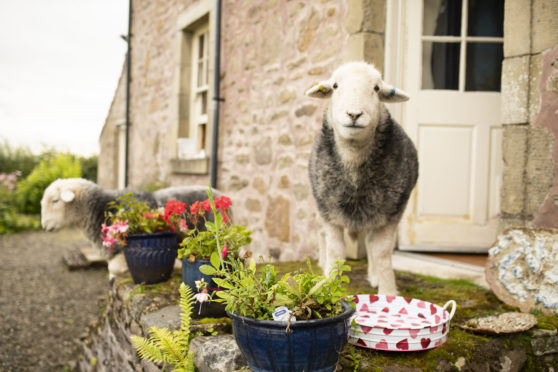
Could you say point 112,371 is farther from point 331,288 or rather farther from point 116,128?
point 116,128

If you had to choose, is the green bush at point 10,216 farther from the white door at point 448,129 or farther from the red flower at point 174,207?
→ the white door at point 448,129

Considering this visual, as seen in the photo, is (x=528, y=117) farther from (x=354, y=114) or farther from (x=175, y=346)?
(x=175, y=346)

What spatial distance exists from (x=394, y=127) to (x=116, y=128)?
355 inches

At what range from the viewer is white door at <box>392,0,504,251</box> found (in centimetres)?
400

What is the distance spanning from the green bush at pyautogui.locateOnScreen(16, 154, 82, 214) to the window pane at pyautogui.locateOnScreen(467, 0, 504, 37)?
1153 cm

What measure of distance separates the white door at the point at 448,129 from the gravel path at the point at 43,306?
3257 millimetres

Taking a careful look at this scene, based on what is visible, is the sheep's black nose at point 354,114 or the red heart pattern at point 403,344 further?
the sheep's black nose at point 354,114

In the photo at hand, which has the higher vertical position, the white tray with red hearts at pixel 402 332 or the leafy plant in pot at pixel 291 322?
the leafy plant in pot at pixel 291 322

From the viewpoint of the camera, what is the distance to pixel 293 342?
1.57 meters

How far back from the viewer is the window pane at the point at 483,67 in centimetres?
417

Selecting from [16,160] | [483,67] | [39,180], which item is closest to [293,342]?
[483,67]

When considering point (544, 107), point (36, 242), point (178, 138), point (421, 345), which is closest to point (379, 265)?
point (421, 345)

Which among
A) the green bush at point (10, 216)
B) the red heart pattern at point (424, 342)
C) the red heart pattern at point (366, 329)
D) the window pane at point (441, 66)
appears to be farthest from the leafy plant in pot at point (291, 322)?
the green bush at point (10, 216)

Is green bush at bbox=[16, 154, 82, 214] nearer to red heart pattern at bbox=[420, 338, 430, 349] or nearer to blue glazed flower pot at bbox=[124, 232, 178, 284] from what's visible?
blue glazed flower pot at bbox=[124, 232, 178, 284]
